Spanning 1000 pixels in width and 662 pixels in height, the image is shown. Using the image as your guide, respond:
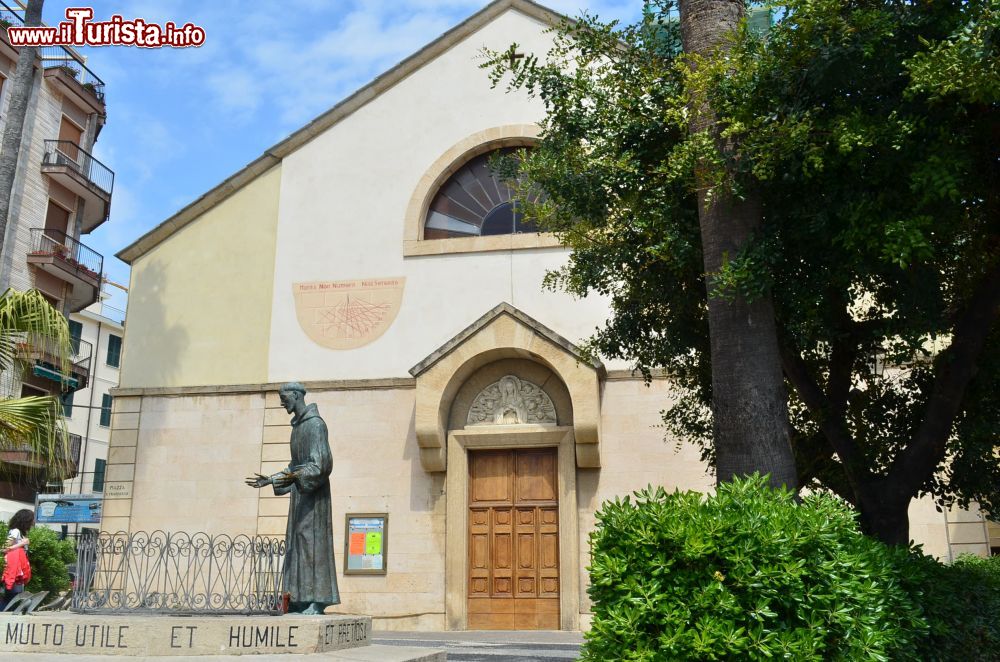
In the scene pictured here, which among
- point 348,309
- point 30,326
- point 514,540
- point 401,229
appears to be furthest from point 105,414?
point 30,326

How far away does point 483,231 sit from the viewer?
1689 centimetres

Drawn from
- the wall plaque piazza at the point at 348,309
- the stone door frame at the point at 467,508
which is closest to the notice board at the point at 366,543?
the stone door frame at the point at 467,508

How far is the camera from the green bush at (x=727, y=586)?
5289mm

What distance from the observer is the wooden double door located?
48.6ft

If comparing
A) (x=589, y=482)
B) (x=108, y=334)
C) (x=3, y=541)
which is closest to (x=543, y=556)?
(x=589, y=482)

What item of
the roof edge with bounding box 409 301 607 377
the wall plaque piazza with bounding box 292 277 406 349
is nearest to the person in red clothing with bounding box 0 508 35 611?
the wall plaque piazza with bounding box 292 277 406 349

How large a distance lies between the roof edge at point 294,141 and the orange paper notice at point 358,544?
6.95 metres

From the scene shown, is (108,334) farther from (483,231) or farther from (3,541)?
(483,231)

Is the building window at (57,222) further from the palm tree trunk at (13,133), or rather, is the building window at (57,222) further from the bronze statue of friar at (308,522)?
the bronze statue of friar at (308,522)

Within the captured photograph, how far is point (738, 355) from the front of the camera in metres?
7.21

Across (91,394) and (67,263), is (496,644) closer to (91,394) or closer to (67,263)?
(67,263)

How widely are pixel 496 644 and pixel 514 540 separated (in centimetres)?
314

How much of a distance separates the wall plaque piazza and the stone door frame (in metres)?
2.46

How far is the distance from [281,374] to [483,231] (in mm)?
4390
